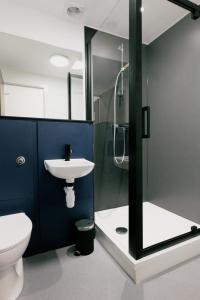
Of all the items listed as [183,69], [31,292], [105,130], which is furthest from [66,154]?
[183,69]

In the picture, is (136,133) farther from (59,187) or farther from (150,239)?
(150,239)

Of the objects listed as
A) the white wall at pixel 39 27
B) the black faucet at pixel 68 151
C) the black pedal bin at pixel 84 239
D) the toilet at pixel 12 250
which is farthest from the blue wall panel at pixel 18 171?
the white wall at pixel 39 27

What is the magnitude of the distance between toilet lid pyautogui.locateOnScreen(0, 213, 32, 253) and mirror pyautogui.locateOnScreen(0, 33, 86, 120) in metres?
0.92

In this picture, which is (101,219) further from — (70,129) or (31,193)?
(70,129)

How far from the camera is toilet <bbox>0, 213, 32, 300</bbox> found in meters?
0.99

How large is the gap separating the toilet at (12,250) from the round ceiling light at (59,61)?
4.95 feet

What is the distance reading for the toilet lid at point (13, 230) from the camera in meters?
1.00

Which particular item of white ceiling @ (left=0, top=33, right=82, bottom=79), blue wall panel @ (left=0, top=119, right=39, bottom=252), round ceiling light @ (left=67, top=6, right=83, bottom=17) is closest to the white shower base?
blue wall panel @ (left=0, top=119, right=39, bottom=252)

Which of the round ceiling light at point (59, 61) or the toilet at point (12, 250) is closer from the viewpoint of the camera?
the toilet at point (12, 250)

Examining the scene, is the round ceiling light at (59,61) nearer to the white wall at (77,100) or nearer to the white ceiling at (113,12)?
the white wall at (77,100)

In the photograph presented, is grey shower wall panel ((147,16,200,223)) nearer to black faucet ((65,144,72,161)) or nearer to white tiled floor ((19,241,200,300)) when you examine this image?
white tiled floor ((19,241,200,300))

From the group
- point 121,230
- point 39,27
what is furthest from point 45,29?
point 121,230

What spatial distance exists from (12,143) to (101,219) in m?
1.27

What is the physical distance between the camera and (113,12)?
1.94m
